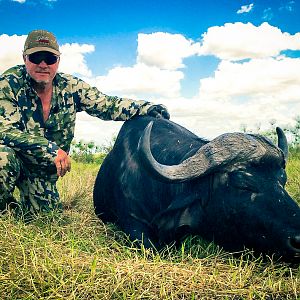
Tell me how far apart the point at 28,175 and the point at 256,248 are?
7.76 feet

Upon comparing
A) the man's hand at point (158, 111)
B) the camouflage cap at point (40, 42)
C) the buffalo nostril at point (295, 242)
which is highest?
the camouflage cap at point (40, 42)

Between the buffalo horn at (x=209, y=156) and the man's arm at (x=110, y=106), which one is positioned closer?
the buffalo horn at (x=209, y=156)

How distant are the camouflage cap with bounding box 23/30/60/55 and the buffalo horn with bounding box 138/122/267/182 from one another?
1842 mm

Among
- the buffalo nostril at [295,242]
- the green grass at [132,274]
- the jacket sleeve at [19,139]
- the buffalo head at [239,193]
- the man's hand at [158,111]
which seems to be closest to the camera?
the green grass at [132,274]

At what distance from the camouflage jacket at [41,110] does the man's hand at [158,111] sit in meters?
0.05

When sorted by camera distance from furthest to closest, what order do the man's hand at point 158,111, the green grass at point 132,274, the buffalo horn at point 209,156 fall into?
the man's hand at point 158,111
the buffalo horn at point 209,156
the green grass at point 132,274

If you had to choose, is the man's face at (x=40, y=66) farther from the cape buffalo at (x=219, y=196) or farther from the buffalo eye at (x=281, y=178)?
the buffalo eye at (x=281, y=178)

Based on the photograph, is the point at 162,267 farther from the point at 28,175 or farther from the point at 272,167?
the point at 28,175

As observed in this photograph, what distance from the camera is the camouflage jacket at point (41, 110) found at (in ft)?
12.8

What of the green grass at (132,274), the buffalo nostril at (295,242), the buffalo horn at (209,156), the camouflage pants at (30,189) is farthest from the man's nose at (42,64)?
the buffalo nostril at (295,242)

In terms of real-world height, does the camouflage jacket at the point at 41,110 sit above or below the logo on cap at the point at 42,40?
below

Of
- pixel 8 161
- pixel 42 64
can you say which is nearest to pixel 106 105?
pixel 42 64

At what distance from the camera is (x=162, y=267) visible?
110 inches

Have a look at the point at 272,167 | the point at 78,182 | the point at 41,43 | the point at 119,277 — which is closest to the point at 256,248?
the point at 272,167
